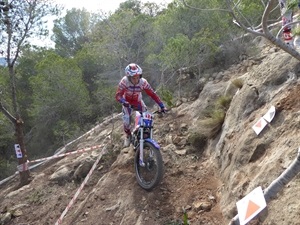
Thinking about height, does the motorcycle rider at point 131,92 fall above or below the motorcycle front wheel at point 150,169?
above

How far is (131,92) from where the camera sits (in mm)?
6043

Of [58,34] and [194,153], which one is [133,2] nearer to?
[58,34]

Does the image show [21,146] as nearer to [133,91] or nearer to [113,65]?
[133,91]

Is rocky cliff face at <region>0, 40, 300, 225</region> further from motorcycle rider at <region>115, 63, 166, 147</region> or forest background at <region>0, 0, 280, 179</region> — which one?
forest background at <region>0, 0, 280, 179</region>

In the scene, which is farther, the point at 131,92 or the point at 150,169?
the point at 131,92

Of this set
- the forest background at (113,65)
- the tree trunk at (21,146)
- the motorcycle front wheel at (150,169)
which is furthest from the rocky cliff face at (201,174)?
the forest background at (113,65)

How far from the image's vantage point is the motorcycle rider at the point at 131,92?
573 cm

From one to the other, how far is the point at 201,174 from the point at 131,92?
2.06 meters

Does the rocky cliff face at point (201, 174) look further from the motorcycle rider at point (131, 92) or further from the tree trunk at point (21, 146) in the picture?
the tree trunk at point (21, 146)

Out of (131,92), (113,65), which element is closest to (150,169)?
(131,92)

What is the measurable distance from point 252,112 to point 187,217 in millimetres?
1976

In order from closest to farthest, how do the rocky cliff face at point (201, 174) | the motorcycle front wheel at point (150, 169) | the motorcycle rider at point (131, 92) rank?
the rocky cliff face at point (201, 174)
the motorcycle front wheel at point (150, 169)
the motorcycle rider at point (131, 92)

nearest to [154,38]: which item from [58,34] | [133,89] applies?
[133,89]

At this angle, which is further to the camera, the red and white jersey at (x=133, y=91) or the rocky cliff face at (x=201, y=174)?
the red and white jersey at (x=133, y=91)
